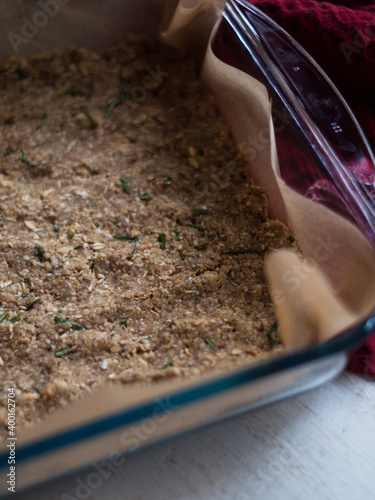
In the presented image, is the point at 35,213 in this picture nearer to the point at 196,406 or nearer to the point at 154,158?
the point at 154,158

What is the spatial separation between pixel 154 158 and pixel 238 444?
0.58m

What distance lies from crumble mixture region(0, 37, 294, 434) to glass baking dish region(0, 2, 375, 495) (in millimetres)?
75

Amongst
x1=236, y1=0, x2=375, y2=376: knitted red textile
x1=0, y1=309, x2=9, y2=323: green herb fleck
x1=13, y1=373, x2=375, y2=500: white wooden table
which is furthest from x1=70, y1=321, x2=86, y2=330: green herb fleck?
x1=236, y1=0, x2=375, y2=376: knitted red textile

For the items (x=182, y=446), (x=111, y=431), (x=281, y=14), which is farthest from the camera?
(x=281, y=14)

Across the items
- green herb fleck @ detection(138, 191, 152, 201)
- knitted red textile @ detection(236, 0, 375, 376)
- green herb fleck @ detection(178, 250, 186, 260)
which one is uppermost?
knitted red textile @ detection(236, 0, 375, 376)

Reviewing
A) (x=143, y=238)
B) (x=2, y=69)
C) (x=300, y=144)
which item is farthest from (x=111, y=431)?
(x=2, y=69)

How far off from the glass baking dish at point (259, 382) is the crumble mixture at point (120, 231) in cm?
8

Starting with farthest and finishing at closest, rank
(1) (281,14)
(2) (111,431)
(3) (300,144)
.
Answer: (1) (281,14) < (3) (300,144) < (2) (111,431)

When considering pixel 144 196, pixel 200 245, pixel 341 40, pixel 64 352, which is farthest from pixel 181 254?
pixel 341 40

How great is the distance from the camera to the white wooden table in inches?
31.5

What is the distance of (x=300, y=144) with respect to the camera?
95cm

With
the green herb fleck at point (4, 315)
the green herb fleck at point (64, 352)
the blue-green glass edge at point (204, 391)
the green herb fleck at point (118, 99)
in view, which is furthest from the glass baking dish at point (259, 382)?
the green herb fleck at point (118, 99)

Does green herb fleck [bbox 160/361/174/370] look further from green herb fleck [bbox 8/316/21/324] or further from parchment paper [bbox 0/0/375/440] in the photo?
green herb fleck [bbox 8/316/21/324]

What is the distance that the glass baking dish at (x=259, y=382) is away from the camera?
2.12 ft
